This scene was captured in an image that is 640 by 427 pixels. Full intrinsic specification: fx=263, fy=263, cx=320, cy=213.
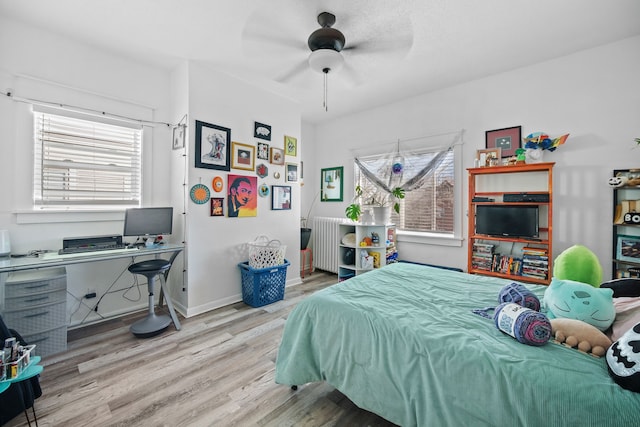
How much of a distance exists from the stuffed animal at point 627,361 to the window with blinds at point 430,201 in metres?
2.68

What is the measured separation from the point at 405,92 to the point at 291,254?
2752mm

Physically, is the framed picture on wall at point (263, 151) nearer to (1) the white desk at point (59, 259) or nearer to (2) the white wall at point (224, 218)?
(2) the white wall at point (224, 218)

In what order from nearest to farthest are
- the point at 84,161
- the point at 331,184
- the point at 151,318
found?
the point at 151,318
the point at 84,161
the point at 331,184

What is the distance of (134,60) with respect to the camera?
281 cm

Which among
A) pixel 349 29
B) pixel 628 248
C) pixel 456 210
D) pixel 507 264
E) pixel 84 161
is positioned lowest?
pixel 507 264

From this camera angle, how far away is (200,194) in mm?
2824

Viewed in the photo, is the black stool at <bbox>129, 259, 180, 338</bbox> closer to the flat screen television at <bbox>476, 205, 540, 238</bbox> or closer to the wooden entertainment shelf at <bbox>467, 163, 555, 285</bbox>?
the wooden entertainment shelf at <bbox>467, 163, 555, 285</bbox>

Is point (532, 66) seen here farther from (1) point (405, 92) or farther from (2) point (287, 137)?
(2) point (287, 137)

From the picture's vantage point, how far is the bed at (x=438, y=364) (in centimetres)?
88

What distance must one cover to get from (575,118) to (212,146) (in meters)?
3.78

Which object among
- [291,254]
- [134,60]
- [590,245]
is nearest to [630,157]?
[590,245]

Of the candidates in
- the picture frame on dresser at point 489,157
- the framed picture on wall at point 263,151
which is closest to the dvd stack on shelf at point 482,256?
the picture frame on dresser at point 489,157

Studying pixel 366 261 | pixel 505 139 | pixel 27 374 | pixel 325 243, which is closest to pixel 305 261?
pixel 325 243

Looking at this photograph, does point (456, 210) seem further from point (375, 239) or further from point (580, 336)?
point (580, 336)
